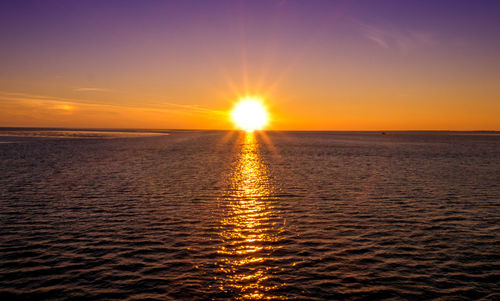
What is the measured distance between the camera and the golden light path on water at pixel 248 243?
11.1 metres

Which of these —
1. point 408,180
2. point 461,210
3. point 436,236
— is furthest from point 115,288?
point 408,180

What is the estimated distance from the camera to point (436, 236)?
16.5 m

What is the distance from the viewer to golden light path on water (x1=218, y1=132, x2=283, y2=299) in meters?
11.1

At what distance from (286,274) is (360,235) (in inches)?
249

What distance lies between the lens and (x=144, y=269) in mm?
12430

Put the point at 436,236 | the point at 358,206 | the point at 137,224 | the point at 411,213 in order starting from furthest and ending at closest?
the point at 358,206 < the point at 411,213 < the point at 137,224 < the point at 436,236

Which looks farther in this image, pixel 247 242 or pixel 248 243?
pixel 247 242

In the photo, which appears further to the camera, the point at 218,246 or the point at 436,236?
the point at 436,236

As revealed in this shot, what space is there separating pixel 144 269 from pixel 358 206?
1596 centimetres

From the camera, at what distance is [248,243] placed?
15398 mm

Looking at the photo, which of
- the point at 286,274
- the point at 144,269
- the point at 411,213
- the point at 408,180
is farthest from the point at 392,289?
the point at 408,180

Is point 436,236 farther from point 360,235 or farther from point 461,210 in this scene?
point 461,210

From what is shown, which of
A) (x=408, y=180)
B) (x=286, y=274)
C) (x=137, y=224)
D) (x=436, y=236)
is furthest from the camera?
(x=408, y=180)

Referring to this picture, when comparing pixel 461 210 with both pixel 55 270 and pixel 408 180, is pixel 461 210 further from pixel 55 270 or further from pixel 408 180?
pixel 55 270
